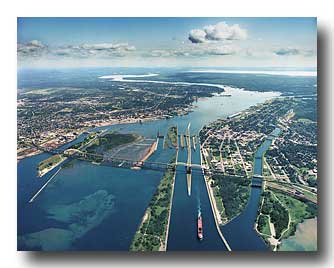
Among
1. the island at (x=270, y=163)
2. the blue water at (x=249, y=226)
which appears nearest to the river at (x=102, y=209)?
the blue water at (x=249, y=226)

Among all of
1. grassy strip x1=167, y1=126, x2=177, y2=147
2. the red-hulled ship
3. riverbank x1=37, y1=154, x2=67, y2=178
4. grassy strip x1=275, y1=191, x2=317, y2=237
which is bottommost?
the red-hulled ship

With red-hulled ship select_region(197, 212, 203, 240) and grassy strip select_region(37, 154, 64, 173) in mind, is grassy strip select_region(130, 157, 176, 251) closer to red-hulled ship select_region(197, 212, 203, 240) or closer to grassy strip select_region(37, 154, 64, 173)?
red-hulled ship select_region(197, 212, 203, 240)

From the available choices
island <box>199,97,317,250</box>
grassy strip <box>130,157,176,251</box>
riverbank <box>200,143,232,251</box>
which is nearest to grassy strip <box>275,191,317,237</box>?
island <box>199,97,317,250</box>

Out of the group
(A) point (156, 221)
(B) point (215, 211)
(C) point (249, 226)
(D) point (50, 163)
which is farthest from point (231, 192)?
(D) point (50, 163)

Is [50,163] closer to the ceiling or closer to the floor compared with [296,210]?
closer to the ceiling

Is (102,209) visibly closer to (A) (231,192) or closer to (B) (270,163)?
(A) (231,192)
